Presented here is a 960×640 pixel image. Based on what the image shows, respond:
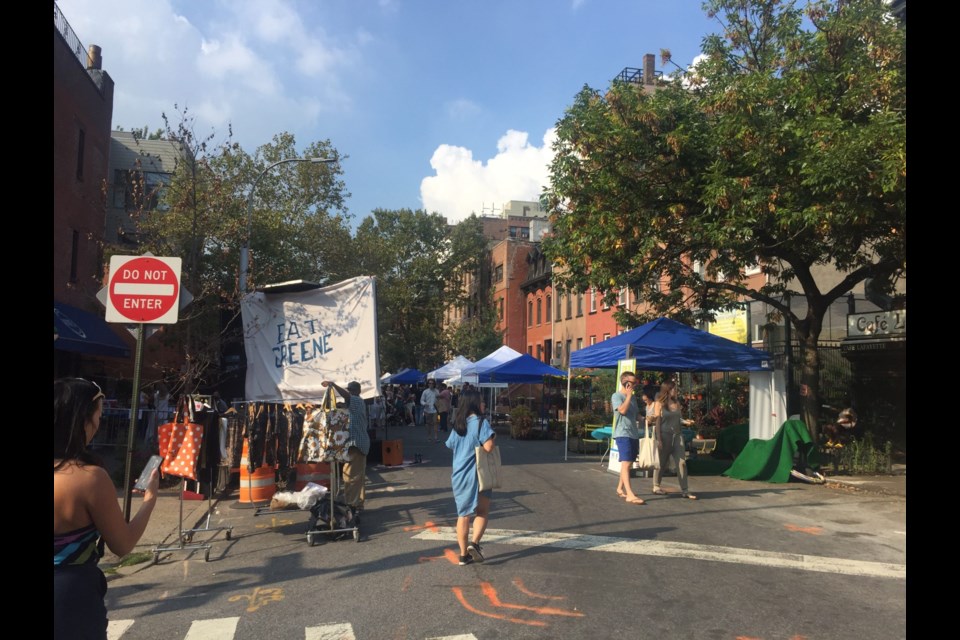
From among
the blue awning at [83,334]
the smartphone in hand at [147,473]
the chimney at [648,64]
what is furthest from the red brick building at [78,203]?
the chimney at [648,64]

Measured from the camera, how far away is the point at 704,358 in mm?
13844

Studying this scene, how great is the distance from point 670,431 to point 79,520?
9.24 m

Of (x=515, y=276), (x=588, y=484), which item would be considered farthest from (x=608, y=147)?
(x=515, y=276)

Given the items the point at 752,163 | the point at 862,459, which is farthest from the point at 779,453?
the point at 752,163

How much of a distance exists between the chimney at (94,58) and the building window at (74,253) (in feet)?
24.2

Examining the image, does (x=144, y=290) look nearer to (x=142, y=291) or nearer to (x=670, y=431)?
(x=142, y=291)

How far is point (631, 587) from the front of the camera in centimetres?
599

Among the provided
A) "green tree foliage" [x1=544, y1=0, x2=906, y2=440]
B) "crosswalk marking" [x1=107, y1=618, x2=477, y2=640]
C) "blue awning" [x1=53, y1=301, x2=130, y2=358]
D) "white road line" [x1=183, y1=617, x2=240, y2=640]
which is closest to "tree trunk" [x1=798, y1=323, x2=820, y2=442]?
"green tree foliage" [x1=544, y1=0, x2=906, y2=440]

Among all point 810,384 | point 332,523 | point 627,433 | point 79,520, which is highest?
point 810,384

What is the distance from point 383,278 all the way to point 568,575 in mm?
36257

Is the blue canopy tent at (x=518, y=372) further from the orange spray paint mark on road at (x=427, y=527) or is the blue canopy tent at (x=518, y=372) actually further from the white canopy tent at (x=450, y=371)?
the orange spray paint mark on road at (x=427, y=527)
